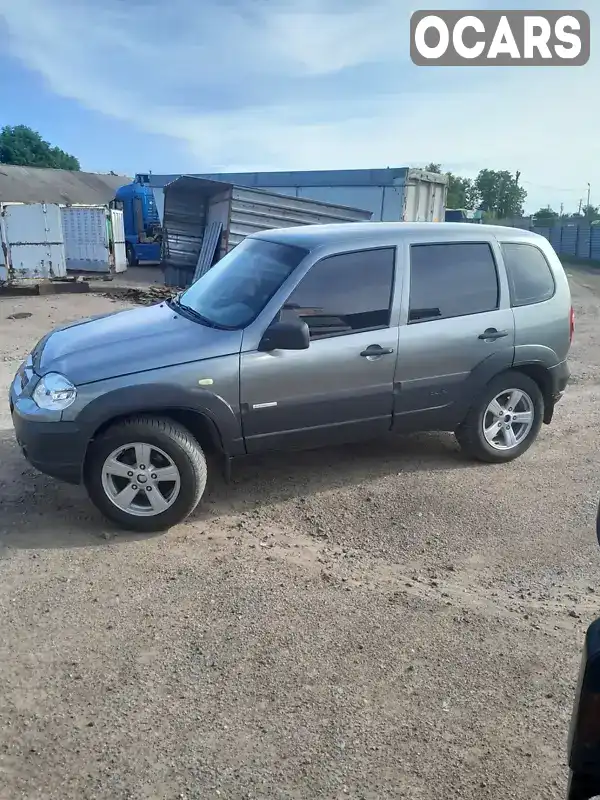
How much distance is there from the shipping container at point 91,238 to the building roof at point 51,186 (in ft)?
94.4

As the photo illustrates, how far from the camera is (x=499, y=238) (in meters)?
5.25

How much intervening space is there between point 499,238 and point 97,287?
13018 millimetres

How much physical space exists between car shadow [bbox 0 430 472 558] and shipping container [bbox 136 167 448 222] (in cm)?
1098

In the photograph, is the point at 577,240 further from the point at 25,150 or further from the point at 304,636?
the point at 25,150

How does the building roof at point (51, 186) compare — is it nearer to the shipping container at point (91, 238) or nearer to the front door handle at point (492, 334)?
the shipping container at point (91, 238)

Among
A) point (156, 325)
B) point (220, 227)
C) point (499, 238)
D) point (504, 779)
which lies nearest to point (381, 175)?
point (220, 227)

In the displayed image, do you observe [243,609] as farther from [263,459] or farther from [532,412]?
[532,412]

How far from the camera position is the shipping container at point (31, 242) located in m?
15.2

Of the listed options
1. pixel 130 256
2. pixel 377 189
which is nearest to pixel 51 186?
pixel 130 256

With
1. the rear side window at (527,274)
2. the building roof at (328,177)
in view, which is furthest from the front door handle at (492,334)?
the building roof at (328,177)

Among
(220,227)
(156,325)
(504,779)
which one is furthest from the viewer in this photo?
(220,227)

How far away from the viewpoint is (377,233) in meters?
4.81

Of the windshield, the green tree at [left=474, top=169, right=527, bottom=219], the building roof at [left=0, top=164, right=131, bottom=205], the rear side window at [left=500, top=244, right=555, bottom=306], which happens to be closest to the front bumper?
the windshield

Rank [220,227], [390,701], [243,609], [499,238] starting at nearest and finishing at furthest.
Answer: [390,701]
[243,609]
[499,238]
[220,227]
